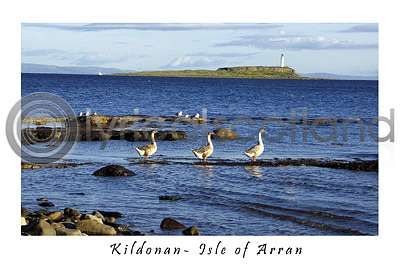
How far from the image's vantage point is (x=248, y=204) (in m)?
15.1

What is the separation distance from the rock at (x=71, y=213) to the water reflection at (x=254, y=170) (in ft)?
20.7

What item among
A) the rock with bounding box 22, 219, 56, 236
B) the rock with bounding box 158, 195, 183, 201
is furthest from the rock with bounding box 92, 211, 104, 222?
the rock with bounding box 158, 195, 183, 201

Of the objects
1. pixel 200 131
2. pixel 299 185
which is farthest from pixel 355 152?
pixel 200 131

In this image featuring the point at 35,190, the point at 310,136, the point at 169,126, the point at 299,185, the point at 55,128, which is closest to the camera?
the point at 35,190

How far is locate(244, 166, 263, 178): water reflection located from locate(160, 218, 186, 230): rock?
5.83 metres

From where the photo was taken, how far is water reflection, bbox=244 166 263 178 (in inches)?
739

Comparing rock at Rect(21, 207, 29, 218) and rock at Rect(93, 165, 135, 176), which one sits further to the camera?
rock at Rect(93, 165, 135, 176)

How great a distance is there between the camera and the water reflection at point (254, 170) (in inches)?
739

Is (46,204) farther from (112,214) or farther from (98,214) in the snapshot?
(98,214)

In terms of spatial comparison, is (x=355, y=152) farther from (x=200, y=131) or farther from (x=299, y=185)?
(x=200, y=131)

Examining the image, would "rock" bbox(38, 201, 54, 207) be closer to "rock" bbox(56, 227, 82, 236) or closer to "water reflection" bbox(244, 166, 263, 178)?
"rock" bbox(56, 227, 82, 236)

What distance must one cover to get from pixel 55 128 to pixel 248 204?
46.4 feet

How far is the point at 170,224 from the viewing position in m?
13.1

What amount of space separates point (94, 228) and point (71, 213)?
54.4 inches
